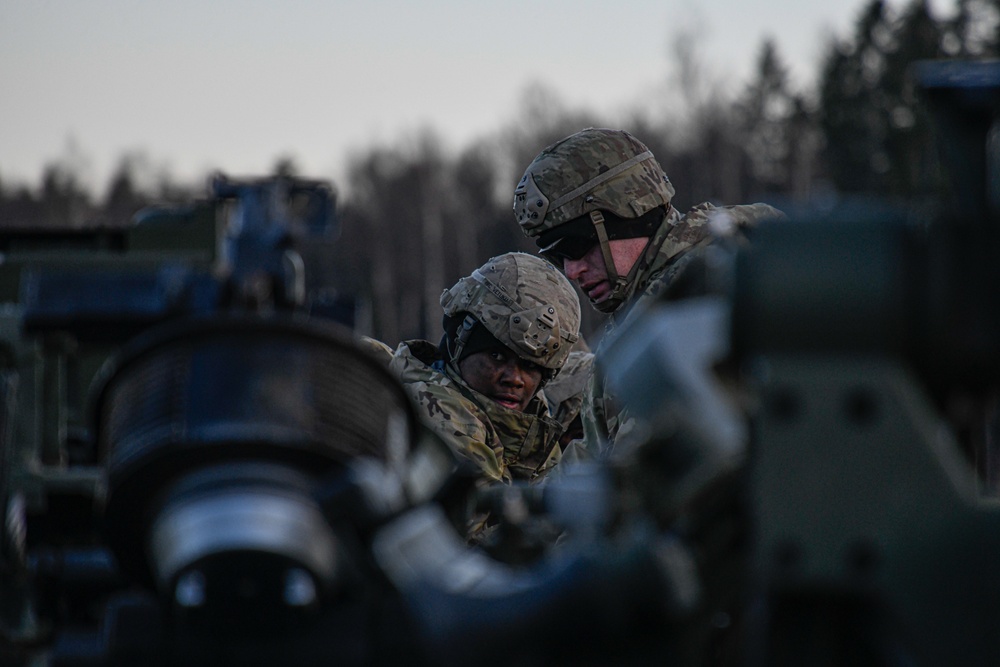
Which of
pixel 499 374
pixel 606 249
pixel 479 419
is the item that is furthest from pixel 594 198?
pixel 479 419

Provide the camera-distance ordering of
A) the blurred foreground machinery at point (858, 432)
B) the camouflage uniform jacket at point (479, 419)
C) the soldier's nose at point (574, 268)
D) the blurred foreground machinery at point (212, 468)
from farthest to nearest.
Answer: the soldier's nose at point (574, 268)
the camouflage uniform jacket at point (479, 419)
the blurred foreground machinery at point (212, 468)
the blurred foreground machinery at point (858, 432)

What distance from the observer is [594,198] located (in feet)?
21.3

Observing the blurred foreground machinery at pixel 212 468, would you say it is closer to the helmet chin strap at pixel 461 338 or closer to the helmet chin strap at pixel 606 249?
the helmet chin strap at pixel 606 249

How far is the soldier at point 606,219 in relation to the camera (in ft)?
20.9

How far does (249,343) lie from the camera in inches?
93.4

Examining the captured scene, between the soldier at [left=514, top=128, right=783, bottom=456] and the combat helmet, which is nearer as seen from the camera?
the soldier at [left=514, top=128, right=783, bottom=456]

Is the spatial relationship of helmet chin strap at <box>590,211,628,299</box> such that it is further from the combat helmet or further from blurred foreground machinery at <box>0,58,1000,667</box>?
blurred foreground machinery at <box>0,58,1000,667</box>

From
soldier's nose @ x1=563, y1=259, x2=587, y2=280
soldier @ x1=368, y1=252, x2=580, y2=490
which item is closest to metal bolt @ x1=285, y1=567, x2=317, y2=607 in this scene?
soldier @ x1=368, y1=252, x2=580, y2=490

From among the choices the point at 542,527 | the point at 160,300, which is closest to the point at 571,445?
the point at 542,527

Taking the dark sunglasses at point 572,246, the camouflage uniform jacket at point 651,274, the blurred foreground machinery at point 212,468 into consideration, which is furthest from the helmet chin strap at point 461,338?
the blurred foreground machinery at point 212,468

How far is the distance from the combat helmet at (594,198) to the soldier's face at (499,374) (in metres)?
0.54

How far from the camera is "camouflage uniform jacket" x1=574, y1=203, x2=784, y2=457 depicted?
233 inches

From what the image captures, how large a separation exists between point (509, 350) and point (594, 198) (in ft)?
2.58

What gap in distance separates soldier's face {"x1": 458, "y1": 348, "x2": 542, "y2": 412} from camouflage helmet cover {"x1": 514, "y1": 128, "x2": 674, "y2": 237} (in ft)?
1.86
